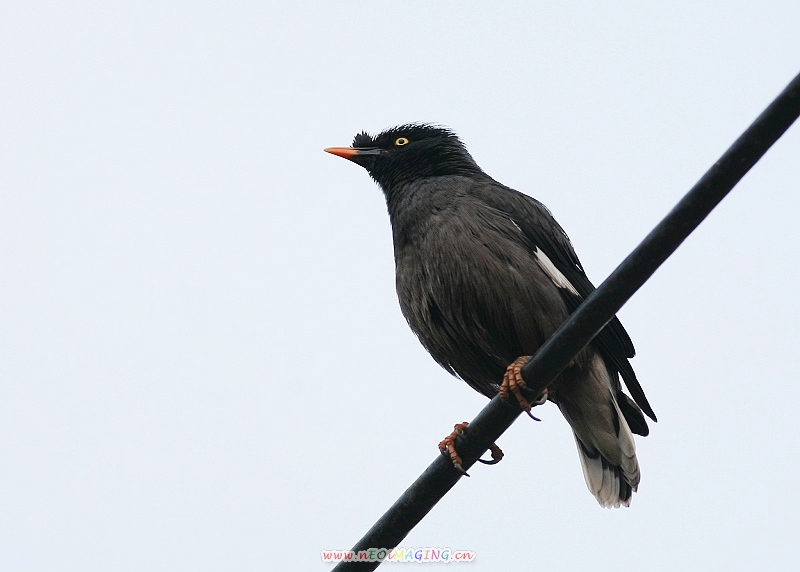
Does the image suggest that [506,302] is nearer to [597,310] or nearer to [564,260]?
[564,260]

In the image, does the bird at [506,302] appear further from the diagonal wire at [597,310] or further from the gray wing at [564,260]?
the diagonal wire at [597,310]

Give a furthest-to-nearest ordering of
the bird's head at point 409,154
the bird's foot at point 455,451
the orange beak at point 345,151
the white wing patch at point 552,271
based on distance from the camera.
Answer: the orange beak at point 345,151
the bird's head at point 409,154
the white wing patch at point 552,271
the bird's foot at point 455,451

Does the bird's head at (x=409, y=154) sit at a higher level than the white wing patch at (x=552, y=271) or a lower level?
higher

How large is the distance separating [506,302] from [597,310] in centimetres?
183

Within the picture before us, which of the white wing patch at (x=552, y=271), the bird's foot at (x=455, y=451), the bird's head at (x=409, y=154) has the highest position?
the bird's head at (x=409, y=154)

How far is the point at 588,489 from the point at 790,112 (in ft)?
11.1

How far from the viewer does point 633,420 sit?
5965mm

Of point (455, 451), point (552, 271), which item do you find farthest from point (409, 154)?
point (455, 451)

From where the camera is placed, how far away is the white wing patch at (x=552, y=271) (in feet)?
18.4

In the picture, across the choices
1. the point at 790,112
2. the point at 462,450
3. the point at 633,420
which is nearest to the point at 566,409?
the point at 633,420

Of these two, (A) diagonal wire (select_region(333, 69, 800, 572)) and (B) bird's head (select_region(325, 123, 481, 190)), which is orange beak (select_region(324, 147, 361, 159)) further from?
(A) diagonal wire (select_region(333, 69, 800, 572))

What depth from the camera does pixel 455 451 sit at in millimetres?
4219

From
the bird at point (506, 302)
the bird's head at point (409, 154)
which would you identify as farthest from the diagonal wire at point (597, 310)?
the bird's head at point (409, 154)

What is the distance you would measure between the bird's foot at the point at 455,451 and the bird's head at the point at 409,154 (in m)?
1.86
